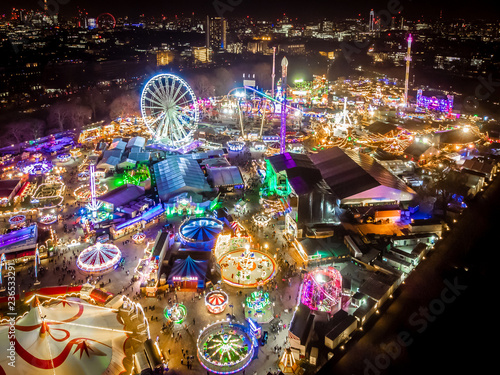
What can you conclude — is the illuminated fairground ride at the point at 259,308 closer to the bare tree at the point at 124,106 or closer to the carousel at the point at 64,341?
the carousel at the point at 64,341

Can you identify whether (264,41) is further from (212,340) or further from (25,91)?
(212,340)

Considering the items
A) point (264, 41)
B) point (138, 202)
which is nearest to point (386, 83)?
point (264, 41)

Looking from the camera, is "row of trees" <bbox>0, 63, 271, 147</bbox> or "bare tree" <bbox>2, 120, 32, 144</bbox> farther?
"row of trees" <bbox>0, 63, 271, 147</bbox>

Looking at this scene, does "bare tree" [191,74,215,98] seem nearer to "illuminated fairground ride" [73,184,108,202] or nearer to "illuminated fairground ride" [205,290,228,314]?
"illuminated fairground ride" [73,184,108,202]

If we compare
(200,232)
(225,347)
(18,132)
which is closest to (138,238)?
(200,232)

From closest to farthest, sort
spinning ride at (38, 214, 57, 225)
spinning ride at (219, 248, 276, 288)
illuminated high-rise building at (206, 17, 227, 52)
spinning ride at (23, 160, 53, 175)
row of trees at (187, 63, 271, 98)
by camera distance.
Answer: spinning ride at (219, 248, 276, 288) < spinning ride at (38, 214, 57, 225) < spinning ride at (23, 160, 53, 175) < row of trees at (187, 63, 271, 98) < illuminated high-rise building at (206, 17, 227, 52)

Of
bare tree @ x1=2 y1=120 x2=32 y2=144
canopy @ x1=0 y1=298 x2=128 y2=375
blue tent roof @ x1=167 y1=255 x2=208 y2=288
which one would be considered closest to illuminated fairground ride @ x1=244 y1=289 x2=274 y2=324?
blue tent roof @ x1=167 y1=255 x2=208 y2=288
